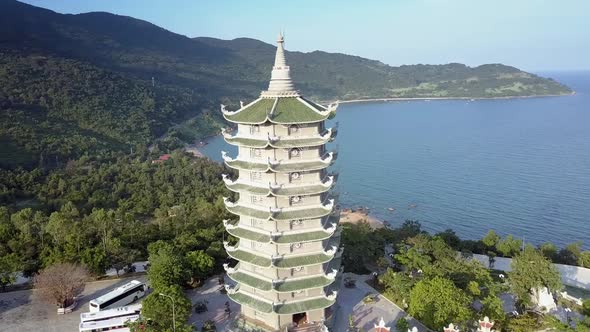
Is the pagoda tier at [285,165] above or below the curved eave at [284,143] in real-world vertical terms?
below

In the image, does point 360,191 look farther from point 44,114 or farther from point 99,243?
point 44,114

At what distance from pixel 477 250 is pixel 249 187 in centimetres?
2351

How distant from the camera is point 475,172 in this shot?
7756cm

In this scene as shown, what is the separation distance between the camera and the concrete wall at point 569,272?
1255 inches

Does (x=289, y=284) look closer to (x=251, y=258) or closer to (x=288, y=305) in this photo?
(x=288, y=305)

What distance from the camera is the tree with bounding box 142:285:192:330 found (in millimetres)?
21344

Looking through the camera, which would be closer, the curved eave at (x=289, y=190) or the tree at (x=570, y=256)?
the curved eave at (x=289, y=190)

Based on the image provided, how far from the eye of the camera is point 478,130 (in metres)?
119

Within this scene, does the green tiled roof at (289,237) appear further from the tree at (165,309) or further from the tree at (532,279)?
the tree at (532,279)

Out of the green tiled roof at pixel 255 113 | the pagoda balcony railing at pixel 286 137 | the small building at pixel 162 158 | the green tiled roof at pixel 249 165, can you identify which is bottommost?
the small building at pixel 162 158

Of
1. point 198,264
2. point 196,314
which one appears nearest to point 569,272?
point 198,264

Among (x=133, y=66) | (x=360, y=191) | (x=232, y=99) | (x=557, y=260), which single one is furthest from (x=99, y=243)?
(x=133, y=66)

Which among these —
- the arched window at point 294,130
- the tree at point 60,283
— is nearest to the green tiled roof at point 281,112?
the arched window at point 294,130

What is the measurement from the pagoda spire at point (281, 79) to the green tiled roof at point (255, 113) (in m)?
0.44
